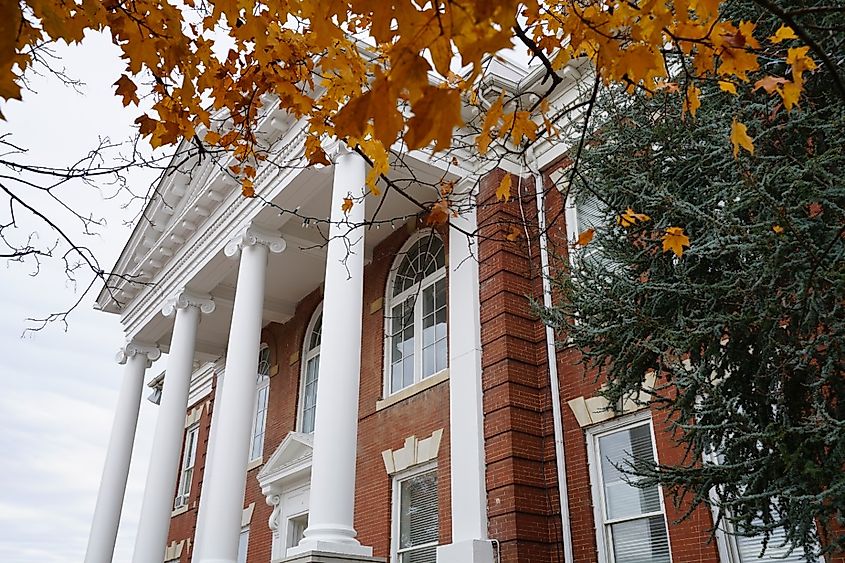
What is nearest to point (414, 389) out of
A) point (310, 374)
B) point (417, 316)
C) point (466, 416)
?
point (417, 316)

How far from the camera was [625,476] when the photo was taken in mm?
9484

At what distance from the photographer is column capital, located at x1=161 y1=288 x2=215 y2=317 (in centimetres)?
1614

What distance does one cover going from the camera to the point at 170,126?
187 inches

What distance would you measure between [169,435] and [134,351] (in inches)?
199

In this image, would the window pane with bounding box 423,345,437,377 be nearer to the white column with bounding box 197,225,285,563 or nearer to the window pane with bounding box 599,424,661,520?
the white column with bounding box 197,225,285,563

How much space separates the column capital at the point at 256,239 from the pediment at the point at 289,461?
4.05 m

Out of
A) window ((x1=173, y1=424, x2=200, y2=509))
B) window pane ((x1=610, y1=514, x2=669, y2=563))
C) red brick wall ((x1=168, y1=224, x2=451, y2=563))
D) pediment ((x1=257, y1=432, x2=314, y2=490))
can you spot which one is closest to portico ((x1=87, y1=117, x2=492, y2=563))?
pediment ((x1=257, y1=432, x2=314, y2=490))

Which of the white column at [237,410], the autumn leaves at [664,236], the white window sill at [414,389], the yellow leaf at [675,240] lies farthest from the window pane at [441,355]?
the yellow leaf at [675,240]

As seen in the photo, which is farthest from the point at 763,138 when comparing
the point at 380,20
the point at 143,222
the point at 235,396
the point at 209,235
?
the point at 143,222

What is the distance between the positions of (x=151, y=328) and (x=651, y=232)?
49.7 feet

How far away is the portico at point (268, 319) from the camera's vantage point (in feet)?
31.5

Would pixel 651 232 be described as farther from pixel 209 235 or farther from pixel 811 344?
pixel 209 235

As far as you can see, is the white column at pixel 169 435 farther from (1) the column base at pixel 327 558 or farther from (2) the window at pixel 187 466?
(2) the window at pixel 187 466

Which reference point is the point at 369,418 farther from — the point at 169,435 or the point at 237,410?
the point at 169,435
